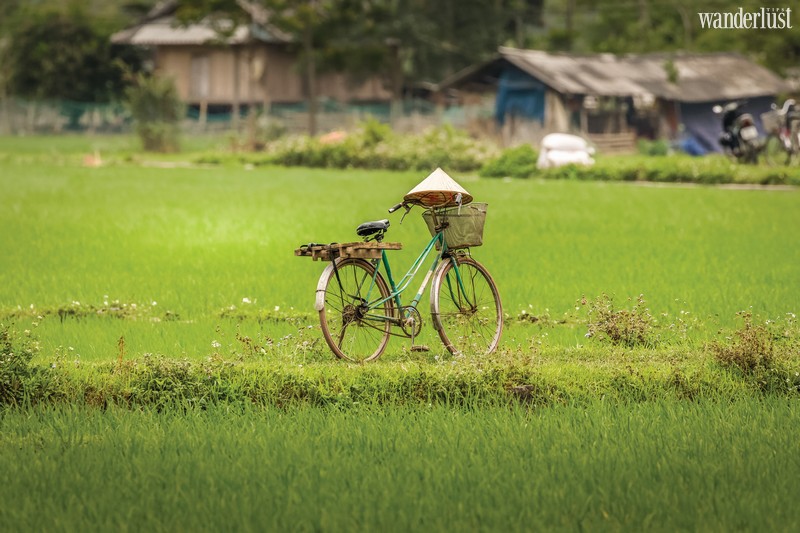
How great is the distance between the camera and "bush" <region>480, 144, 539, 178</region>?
29172mm

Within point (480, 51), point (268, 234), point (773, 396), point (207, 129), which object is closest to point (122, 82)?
point (207, 129)

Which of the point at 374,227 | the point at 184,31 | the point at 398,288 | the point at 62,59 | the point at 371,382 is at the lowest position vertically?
the point at 371,382

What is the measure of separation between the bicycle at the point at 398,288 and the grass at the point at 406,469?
3.47 feet

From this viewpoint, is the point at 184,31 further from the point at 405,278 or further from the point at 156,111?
the point at 405,278

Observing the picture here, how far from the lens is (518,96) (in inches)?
1650

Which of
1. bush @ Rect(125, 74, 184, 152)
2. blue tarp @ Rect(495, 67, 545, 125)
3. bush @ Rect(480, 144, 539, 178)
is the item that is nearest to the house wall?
bush @ Rect(125, 74, 184, 152)

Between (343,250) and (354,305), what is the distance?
0.46 metres

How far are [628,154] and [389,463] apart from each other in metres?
35.8

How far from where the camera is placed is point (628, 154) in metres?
40.8

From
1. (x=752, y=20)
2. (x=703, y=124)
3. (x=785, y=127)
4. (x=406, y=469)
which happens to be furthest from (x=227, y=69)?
(x=406, y=469)

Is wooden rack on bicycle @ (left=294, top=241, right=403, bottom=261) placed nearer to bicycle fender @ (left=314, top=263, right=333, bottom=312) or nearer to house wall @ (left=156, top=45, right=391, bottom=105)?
bicycle fender @ (left=314, top=263, right=333, bottom=312)

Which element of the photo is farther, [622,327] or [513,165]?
[513,165]

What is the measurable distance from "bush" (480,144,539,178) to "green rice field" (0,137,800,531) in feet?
49.0

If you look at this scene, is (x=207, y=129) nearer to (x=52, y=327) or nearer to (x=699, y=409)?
(x=52, y=327)
